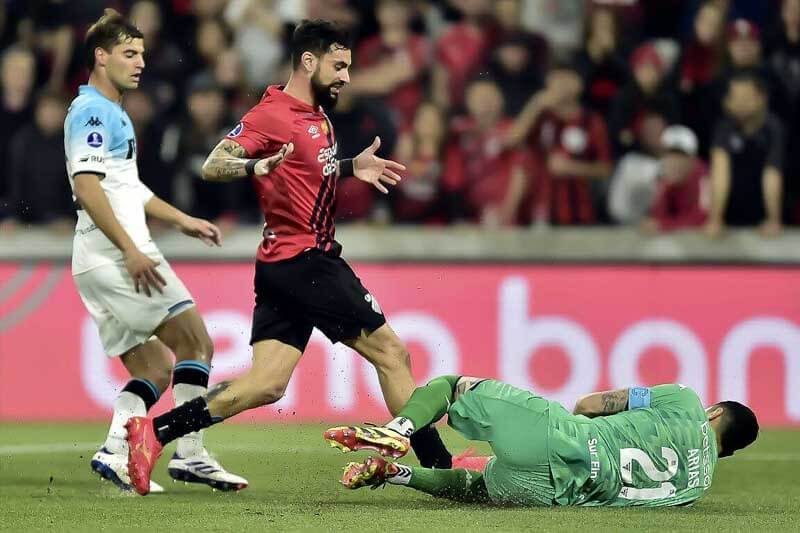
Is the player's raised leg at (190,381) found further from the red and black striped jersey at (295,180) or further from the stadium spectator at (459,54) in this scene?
the stadium spectator at (459,54)

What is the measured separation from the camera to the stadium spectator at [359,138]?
485 inches

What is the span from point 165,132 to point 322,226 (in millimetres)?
5052

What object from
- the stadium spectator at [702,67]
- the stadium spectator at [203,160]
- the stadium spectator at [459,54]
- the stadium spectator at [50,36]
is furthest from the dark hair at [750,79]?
the stadium spectator at [50,36]

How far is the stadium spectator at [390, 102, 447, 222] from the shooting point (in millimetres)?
12688

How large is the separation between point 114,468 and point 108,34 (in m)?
2.19

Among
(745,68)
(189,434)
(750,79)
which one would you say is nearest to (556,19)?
(745,68)

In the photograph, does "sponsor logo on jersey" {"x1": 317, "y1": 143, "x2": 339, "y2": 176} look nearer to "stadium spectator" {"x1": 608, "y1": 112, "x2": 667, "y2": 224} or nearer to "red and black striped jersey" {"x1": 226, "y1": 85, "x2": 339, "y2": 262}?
"red and black striped jersey" {"x1": 226, "y1": 85, "x2": 339, "y2": 262}

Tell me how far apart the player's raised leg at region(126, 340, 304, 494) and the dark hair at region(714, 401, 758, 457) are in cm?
209

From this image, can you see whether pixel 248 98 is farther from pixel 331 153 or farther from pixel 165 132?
pixel 331 153

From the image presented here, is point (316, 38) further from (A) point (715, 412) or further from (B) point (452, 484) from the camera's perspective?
(A) point (715, 412)

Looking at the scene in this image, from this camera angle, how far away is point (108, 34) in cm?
806

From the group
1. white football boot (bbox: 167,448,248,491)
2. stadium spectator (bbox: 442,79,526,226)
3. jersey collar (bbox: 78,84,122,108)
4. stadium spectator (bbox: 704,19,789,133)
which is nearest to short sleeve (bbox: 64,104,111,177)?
jersey collar (bbox: 78,84,122,108)

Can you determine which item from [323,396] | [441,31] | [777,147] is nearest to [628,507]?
[323,396]

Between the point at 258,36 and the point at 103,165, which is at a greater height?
the point at 258,36
